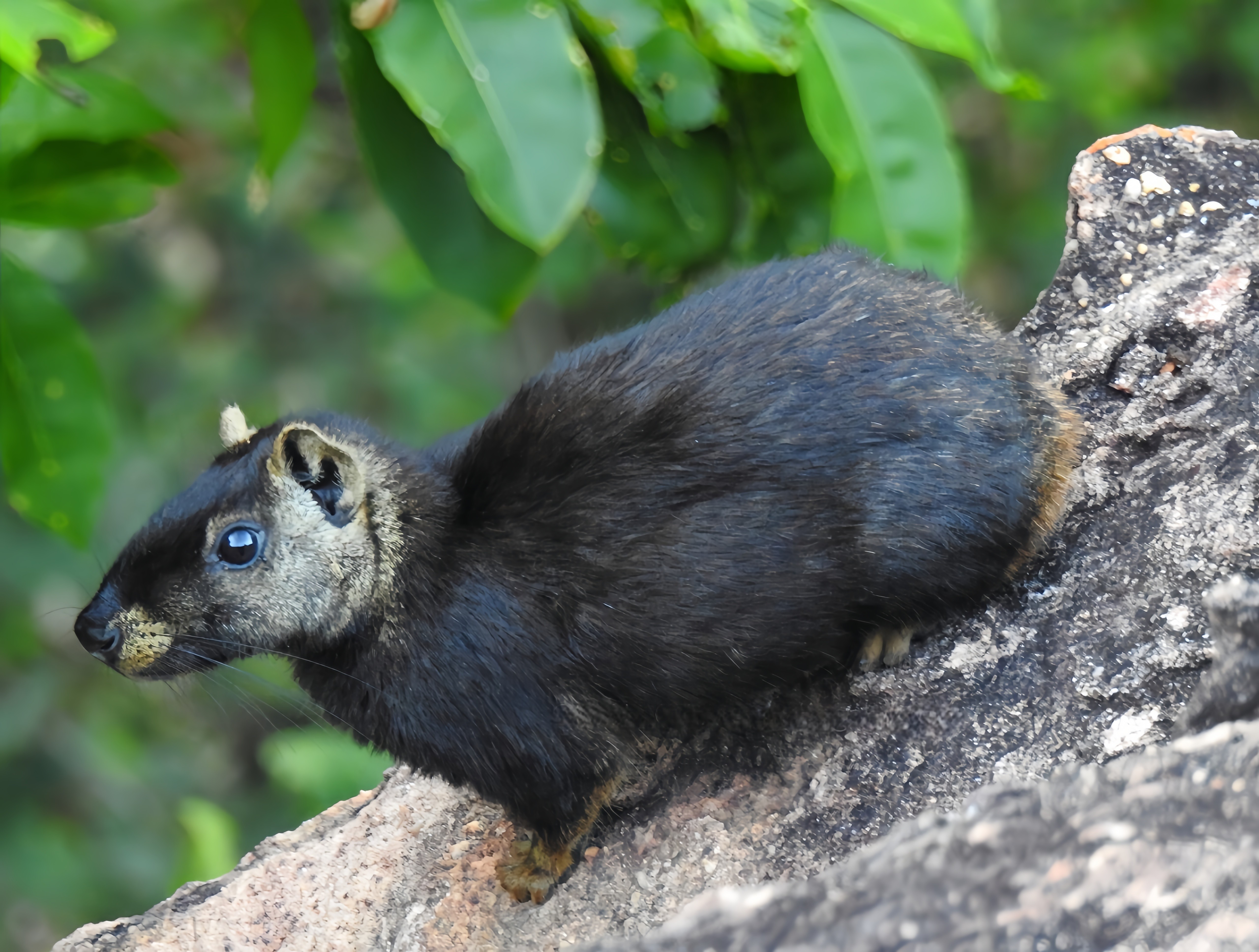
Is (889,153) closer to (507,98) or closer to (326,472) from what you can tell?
(507,98)

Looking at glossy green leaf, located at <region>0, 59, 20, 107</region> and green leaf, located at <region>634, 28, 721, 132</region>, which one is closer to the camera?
glossy green leaf, located at <region>0, 59, 20, 107</region>

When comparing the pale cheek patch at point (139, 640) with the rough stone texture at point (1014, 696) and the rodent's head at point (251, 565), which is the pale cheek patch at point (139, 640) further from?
the rough stone texture at point (1014, 696)

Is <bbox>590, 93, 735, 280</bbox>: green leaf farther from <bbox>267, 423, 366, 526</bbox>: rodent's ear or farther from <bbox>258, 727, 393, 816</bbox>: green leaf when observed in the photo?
<bbox>258, 727, 393, 816</bbox>: green leaf

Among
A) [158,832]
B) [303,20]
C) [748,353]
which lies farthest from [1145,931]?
[158,832]

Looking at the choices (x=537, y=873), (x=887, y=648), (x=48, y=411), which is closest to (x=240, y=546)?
(x=48, y=411)

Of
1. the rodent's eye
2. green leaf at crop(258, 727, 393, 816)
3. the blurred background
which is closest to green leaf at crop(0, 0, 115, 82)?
the rodent's eye

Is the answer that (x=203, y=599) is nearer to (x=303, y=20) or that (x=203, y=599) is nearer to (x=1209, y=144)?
(x=303, y=20)
